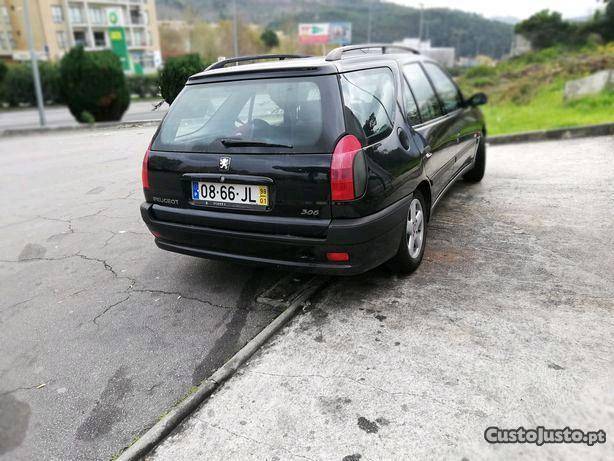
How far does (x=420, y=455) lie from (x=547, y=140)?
910 centimetres

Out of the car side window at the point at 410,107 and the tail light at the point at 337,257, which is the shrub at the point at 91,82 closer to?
the car side window at the point at 410,107

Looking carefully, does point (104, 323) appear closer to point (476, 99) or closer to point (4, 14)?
point (476, 99)

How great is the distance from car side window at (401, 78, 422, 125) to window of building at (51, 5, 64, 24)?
214 ft

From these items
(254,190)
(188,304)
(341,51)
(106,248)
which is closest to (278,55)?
(341,51)

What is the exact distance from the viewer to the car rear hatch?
117 inches

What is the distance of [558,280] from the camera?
3562mm

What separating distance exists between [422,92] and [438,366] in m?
2.69

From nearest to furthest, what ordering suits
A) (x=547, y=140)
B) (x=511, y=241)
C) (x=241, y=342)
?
(x=241, y=342) → (x=511, y=241) → (x=547, y=140)

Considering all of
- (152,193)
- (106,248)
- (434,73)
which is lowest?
(106,248)

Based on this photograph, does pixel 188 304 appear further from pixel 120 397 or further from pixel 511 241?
pixel 511 241

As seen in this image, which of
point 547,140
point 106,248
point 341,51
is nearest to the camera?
point 341,51

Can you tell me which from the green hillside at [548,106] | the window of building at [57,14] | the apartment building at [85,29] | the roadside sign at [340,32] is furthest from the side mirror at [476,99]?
the window of building at [57,14]

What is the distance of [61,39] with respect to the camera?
5866 centimetres

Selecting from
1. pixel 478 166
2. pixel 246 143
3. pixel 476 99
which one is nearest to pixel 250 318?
pixel 246 143
